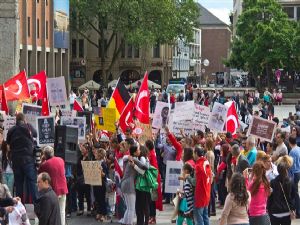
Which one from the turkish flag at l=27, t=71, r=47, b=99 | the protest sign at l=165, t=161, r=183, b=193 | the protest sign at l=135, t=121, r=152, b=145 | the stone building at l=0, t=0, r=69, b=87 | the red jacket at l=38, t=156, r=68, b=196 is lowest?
the protest sign at l=165, t=161, r=183, b=193

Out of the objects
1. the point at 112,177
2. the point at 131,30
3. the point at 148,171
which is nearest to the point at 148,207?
the point at 148,171

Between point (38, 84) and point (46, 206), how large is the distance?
39.9ft

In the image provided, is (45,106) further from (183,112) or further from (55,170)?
(55,170)

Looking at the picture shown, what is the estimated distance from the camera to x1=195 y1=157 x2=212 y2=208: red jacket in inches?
544

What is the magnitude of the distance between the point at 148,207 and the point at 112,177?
180 cm

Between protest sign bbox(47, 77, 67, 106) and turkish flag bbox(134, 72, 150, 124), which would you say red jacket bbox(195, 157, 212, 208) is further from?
protest sign bbox(47, 77, 67, 106)

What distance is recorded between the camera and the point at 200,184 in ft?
45.4

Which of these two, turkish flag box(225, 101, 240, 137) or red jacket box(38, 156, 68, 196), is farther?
turkish flag box(225, 101, 240, 137)

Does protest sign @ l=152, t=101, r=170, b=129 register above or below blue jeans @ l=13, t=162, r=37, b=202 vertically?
above

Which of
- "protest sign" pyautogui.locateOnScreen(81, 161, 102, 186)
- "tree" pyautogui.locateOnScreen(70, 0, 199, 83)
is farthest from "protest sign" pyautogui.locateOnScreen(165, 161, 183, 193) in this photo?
"tree" pyautogui.locateOnScreen(70, 0, 199, 83)

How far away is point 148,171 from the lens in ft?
48.9

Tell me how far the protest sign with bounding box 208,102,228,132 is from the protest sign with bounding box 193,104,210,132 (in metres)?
→ 0.23

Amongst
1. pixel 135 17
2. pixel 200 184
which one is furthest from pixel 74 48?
pixel 200 184

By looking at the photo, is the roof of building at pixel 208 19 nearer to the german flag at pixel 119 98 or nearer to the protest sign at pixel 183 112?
the german flag at pixel 119 98
